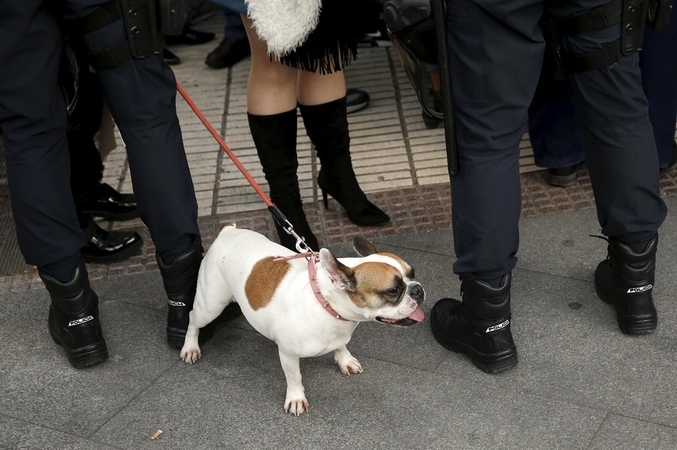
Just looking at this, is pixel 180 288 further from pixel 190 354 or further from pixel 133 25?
pixel 133 25

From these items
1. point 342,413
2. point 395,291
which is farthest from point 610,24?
point 342,413

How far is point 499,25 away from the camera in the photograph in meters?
2.45

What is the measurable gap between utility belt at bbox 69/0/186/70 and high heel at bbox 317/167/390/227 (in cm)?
124

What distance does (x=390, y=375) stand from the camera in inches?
115

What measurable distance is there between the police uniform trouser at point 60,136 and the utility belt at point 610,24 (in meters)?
1.30

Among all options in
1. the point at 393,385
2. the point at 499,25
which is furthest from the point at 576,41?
the point at 393,385

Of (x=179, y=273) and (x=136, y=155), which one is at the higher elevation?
(x=136, y=155)

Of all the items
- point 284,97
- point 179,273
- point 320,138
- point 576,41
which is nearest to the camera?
point 576,41

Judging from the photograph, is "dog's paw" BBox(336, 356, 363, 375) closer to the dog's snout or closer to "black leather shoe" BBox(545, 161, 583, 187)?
the dog's snout

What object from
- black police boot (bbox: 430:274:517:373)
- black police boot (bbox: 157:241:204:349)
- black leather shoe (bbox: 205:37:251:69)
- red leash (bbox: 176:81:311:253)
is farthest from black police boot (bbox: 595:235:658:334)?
black leather shoe (bbox: 205:37:251:69)

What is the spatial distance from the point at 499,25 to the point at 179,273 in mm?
1437

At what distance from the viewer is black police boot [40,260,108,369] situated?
2959 millimetres

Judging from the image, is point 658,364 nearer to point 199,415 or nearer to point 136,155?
point 199,415

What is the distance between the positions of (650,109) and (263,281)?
2.06 meters
